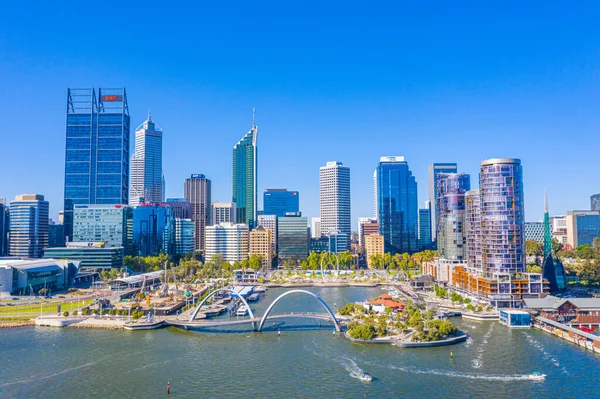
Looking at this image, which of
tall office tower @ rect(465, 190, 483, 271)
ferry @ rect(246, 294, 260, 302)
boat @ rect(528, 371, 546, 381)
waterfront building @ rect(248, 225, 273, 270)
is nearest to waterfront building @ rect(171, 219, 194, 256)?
waterfront building @ rect(248, 225, 273, 270)

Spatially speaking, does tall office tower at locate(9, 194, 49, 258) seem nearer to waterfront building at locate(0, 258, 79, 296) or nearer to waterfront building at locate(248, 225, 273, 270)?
waterfront building at locate(0, 258, 79, 296)

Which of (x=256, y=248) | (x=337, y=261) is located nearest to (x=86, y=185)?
(x=256, y=248)

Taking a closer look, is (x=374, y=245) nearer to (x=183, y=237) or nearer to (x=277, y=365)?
(x=183, y=237)

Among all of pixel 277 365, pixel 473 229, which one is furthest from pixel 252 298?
pixel 277 365

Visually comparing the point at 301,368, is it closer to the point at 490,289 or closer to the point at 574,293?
the point at 490,289

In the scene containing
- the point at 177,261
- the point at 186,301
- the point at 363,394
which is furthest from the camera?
the point at 177,261
